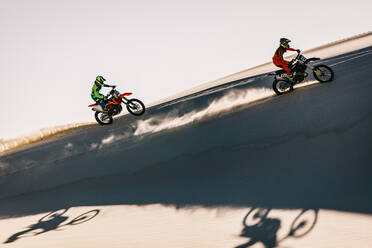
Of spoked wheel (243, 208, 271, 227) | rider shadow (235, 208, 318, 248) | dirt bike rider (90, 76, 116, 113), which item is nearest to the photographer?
rider shadow (235, 208, 318, 248)

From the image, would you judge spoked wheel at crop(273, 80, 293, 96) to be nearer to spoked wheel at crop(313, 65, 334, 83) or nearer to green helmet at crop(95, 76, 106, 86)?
spoked wheel at crop(313, 65, 334, 83)

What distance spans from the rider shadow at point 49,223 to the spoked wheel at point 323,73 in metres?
7.57

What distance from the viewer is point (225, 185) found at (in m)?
4.62

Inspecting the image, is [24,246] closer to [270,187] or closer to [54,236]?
Result: [54,236]

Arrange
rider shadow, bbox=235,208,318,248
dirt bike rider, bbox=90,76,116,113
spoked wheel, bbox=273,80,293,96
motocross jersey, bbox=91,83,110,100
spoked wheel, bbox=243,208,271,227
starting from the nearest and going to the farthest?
rider shadow, bbox=235,208,318,248 → spoked wheel, bbox=243,208,271,227 → spoked wheel, bbox=273,80,293,96 → dirt bike rider, bbox=90,76,116,113 → motocross jersey, bbox=91,83,110,100

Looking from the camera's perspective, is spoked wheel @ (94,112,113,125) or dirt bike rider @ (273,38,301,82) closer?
dirt bike rider @ (273,38,301,82)

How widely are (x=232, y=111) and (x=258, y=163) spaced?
4315mm

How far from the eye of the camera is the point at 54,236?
4230 millimetres

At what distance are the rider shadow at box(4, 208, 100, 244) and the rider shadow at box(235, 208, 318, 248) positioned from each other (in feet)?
8.85

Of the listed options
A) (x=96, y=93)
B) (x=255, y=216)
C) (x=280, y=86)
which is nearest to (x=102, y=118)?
(x=96, y=93)

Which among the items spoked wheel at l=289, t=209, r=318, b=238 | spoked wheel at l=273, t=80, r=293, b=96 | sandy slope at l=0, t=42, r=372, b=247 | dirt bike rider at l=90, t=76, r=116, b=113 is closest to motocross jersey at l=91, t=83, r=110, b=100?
dirt bike rider at l=90, t=76, r=116, b=113

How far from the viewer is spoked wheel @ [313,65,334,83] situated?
28.8 feet

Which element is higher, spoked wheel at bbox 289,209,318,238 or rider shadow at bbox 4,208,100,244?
rider shadow at bbox 4,208,100,244

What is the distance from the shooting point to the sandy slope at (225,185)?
326 cm
